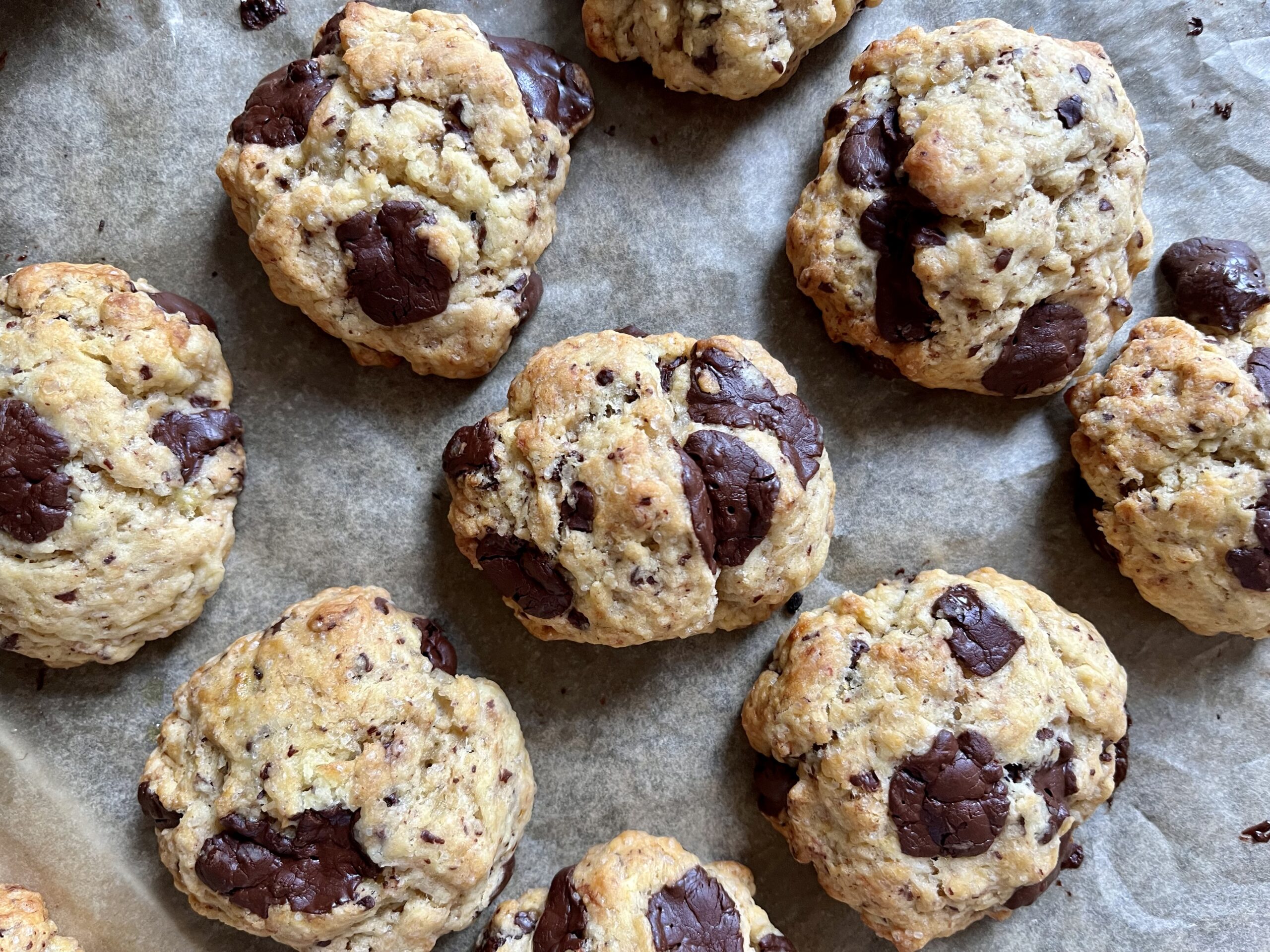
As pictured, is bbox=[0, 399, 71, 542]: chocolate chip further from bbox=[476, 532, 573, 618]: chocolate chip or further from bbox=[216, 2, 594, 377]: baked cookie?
bbox=[476, 532, 573, 618]: chocolate chip

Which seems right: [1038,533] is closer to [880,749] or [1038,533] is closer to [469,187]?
[880,749]

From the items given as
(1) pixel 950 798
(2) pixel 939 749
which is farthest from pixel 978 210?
(1) pixel 950 798

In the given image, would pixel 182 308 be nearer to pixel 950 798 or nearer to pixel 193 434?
pixel 193 434

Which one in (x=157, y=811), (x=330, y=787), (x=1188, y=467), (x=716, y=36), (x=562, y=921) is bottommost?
(x=562, y=921)

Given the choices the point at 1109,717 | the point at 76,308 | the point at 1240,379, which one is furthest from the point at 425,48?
the point at 1109,717

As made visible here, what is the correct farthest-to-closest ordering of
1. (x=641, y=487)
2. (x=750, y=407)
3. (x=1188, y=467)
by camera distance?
(x=1188, y=467)
(x=750, y=407)
(x=641, y=487)

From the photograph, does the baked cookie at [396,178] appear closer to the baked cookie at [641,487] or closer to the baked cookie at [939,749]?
the baked cookie at [641,487]
